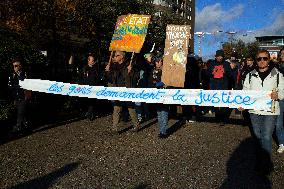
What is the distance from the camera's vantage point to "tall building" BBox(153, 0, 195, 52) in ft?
240

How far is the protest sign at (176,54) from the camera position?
908 centimetres

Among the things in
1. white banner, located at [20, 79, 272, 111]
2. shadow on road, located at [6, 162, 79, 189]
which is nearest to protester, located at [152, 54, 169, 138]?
white banner, located at [20, 79, 272, 111]

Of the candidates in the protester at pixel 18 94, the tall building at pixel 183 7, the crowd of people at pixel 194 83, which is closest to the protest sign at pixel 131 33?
the crowd of people at pixel 194 83

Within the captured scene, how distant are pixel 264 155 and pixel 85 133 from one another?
4575 millimetres

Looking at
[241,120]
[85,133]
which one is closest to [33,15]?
[85,133]

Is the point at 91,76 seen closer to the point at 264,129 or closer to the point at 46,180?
the point at 46,180

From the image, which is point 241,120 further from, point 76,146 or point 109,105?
point 76,146

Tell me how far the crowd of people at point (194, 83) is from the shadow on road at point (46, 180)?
301 cm

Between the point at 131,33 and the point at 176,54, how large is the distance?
1572 millimetres

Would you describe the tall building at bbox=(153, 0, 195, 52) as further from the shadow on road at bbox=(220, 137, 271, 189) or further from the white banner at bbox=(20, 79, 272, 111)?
the shadow on road at bbox=(220, 137, 271, 189)

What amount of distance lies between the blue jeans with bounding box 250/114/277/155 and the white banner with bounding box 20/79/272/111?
161 millimetres

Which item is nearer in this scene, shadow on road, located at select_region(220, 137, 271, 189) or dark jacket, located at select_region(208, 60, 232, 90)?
shadow on road, located at select_region(220, 137, 271, 189)

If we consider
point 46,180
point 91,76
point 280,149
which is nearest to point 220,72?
point 280,149

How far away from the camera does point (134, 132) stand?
8992mm
